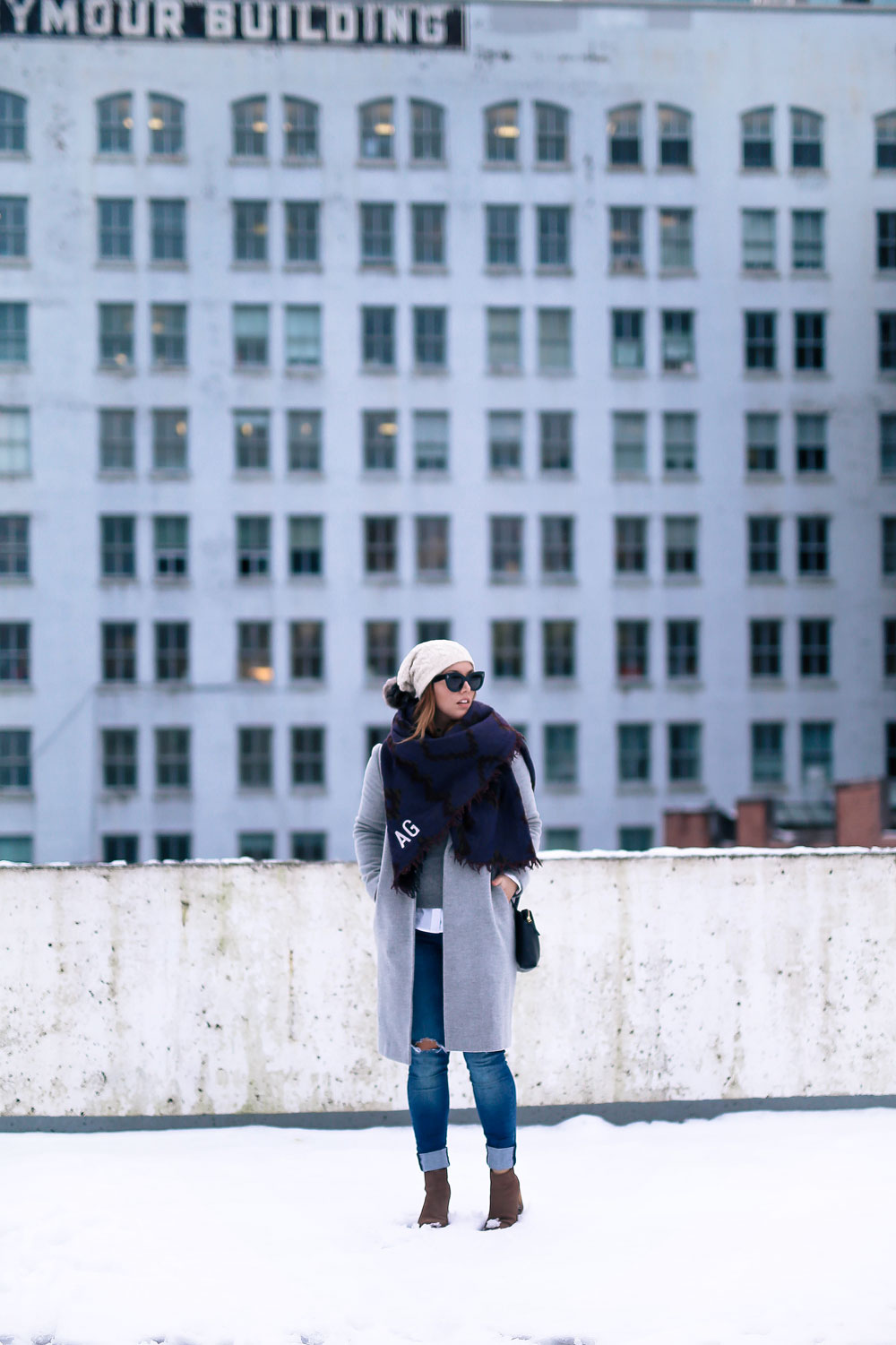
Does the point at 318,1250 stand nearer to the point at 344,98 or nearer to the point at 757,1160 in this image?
the point at 757,1160

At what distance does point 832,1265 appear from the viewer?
10.8ft

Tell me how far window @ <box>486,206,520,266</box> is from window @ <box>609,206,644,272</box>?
3498mm

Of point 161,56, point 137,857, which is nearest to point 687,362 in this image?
point 161,56

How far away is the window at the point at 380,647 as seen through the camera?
40.9m

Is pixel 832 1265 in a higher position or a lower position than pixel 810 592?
lower

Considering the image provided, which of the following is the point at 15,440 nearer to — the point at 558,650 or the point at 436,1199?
the point at 558,650

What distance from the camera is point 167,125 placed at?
1591 inches

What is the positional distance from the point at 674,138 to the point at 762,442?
1163cm

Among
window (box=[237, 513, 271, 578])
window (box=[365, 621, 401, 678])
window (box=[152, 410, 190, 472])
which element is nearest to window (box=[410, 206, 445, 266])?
window (box=[152, 410, 190, 472])

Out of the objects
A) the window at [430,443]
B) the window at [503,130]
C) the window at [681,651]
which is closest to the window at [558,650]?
the window at [681,651]

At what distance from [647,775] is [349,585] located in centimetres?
1283

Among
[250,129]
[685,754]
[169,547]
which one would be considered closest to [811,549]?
[685,754]

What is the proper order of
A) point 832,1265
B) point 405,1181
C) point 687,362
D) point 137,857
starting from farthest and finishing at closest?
point 687,362, point 137,857, point 405,1181, point 832,1265

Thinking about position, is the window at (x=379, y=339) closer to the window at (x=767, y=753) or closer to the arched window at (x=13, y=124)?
the arched window at (x=13, y=124)
